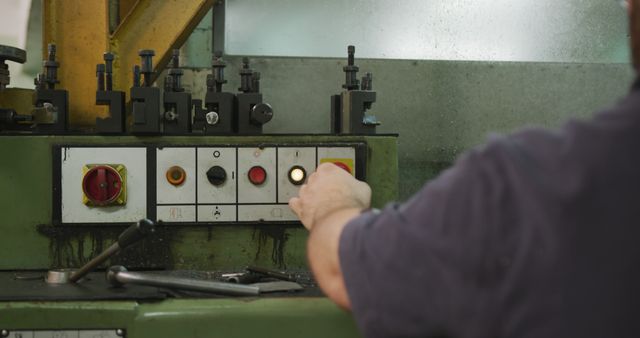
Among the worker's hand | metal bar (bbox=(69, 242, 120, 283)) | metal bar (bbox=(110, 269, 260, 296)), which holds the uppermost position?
the worker's hand

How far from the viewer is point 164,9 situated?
150cm

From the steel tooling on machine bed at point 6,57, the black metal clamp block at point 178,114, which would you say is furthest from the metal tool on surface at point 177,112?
the steel tooling on machine bed at point 6,57

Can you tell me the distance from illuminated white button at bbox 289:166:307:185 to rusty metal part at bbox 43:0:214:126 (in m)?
0.40

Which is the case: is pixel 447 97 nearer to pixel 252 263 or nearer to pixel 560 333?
pixel 252 263

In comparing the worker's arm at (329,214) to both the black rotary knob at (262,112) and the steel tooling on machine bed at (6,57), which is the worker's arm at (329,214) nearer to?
the black rotary knob at (262,112)

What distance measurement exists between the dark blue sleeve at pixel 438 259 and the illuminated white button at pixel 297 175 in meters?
0.63

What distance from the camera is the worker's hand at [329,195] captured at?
92cm

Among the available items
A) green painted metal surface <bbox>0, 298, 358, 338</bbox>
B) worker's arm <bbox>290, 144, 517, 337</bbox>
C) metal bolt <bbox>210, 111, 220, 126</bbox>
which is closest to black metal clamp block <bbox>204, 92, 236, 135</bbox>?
metal bolt <bbox>210, 111, 220, 126</bbox>

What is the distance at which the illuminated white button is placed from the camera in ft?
4.23

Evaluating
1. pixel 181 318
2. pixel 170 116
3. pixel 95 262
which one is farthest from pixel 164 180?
pixel 181 318

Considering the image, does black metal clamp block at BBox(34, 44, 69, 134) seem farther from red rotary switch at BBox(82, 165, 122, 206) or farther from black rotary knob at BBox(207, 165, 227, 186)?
black rotary knob at BBox(207, 165, 227, 186)

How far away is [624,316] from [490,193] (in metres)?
0.14

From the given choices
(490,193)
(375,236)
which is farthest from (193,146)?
(490,193)

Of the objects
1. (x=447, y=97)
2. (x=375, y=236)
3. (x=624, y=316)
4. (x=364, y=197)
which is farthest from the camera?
(x=447, y=97)
